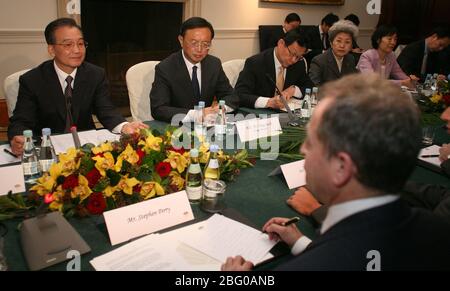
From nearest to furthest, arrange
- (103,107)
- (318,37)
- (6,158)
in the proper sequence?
(6,158), (103,107), (318,37)

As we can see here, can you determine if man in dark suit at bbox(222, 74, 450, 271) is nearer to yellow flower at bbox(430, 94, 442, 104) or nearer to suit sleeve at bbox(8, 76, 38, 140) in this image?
suit sleeve at bbox(8, 76, 38, 140)

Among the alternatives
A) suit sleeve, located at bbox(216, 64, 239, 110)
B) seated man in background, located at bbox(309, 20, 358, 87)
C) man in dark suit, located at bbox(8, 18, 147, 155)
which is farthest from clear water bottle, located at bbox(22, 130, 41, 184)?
seated man in background, located at bbox(309, 20, 358, 87)

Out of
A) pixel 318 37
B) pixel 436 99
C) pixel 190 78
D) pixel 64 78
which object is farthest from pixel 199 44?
pixel 318 37

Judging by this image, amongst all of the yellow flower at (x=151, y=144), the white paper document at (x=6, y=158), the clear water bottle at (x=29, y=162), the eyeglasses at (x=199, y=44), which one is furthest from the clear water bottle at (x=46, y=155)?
the eyeglasses at (x=199, y=44)

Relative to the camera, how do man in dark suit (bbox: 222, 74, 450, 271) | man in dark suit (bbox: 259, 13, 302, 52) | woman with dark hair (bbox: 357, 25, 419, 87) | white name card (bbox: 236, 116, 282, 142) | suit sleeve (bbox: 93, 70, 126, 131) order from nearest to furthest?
man in dark suit (bbox: 222, 74, 450, 271) → white name card (bbox: 236, 116, 282, 142) → suit sleeve (bbox: 93, 70, 126, 131) → woman with dark hair (bbox: 357, 25, 419, 87) → man in dark suit (bbox: 259, 13, 302, 52)

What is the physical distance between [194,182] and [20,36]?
3275 mm

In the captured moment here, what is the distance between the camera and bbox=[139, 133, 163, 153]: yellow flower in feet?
4.88

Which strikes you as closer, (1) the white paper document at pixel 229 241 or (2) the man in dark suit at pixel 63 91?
(1) the white paper document at pixel 229 241

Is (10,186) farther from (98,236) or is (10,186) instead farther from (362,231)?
(362,231)

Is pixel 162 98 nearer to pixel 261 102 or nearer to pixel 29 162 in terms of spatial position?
pixel 261 102

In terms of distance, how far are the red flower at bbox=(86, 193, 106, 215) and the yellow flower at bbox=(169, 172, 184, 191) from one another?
0.26 metres

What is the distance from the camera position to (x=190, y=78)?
274cm

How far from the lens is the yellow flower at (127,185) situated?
1314 millimetres

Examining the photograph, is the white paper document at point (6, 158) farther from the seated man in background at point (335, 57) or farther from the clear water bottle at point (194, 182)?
the seated man in background at point (335, 57)
